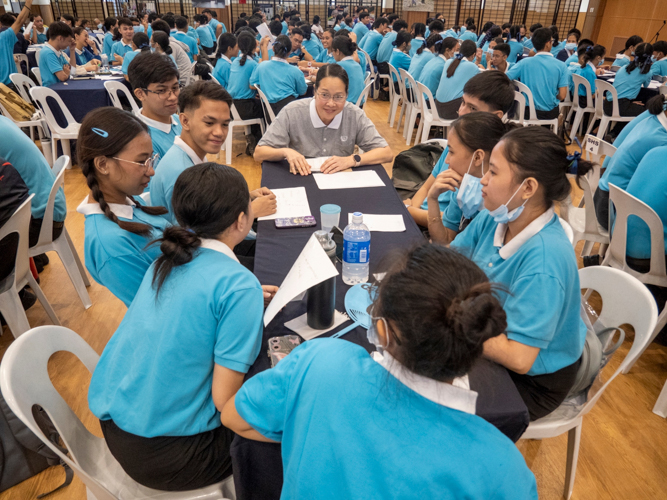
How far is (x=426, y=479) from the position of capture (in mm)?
651

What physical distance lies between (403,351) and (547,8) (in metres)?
15.5

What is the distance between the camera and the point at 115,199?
1538 mm

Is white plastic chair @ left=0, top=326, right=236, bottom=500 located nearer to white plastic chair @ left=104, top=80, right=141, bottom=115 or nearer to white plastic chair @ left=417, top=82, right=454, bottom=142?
white plastic chair @ left=104, top=80, right=141, bottom=115

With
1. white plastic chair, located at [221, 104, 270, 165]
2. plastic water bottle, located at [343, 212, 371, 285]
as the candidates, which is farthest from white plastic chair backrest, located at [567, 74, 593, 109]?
plastic water bottle, located at [343, 212, 371, 285]

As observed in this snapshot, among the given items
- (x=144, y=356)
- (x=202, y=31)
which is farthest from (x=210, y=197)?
(x=202, y=31)

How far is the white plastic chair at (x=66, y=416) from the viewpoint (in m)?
0.98

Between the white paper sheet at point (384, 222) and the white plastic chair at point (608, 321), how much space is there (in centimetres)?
71

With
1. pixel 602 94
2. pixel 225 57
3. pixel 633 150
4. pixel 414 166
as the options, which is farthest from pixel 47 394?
pixel 602 94

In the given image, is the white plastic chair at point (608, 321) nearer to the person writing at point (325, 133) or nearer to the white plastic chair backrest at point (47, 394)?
the white plastic chair backrest at point (47, 394)

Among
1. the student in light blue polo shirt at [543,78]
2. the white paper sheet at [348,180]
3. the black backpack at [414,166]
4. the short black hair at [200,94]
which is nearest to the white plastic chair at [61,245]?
the short black hair at [200,94]

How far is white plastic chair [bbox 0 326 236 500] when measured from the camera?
0.98 m

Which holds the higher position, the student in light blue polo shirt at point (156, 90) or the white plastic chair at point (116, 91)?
the student in light blue polo shirt at point (156, 90)

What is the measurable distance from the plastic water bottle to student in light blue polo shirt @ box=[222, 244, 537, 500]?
0.64 metres

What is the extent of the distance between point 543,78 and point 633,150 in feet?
9.14
